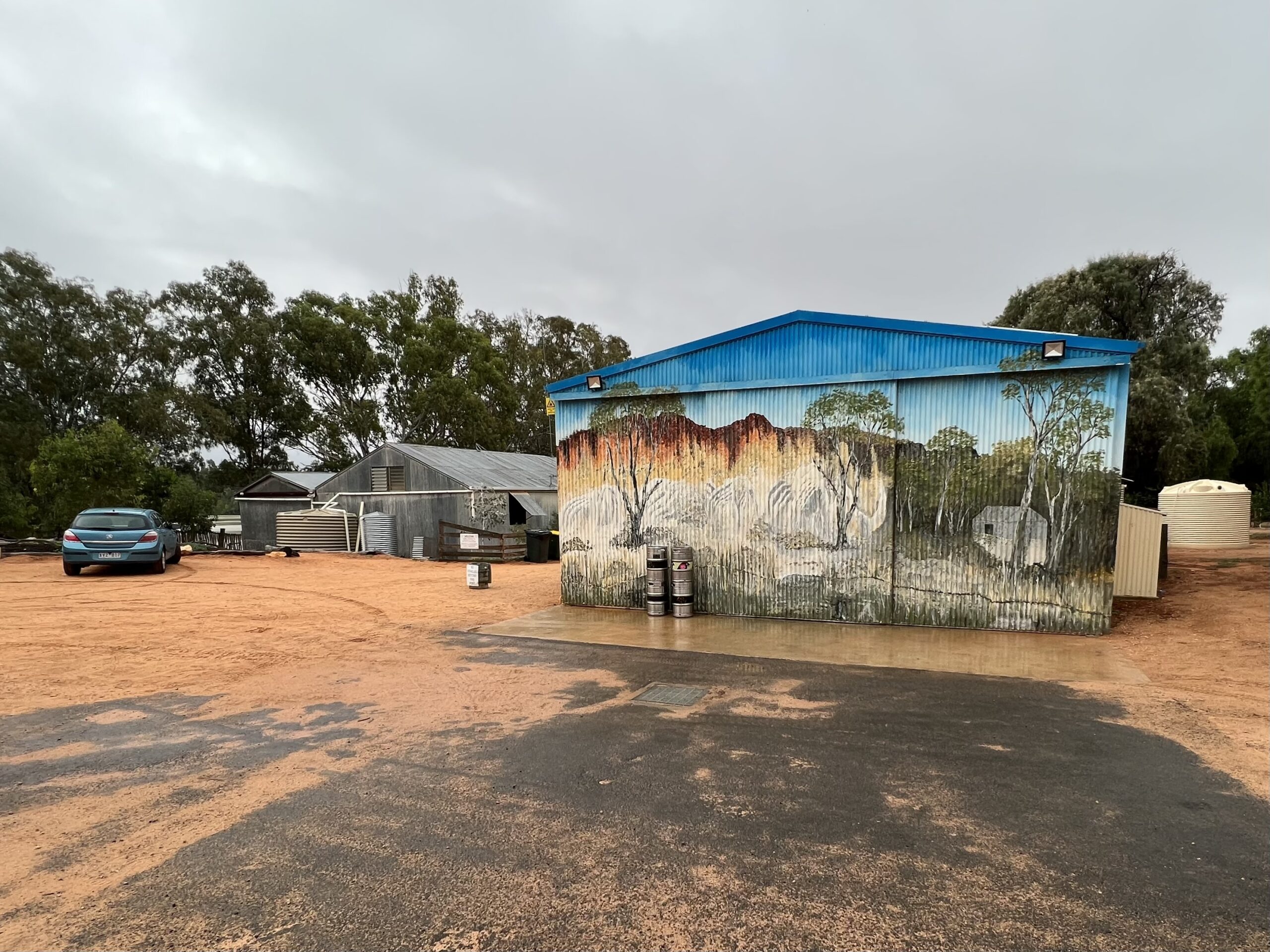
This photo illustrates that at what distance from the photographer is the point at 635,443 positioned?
9.64m

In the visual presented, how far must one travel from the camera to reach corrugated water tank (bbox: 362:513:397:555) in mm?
21797

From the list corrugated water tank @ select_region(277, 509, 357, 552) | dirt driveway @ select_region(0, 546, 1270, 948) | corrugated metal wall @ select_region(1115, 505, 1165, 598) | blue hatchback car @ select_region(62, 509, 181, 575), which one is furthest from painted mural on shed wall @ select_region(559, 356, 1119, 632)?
corrugated water tank @ select_region(277, 509, 357, 552)

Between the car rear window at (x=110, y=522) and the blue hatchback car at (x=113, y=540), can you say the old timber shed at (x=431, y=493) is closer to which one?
the blue hatchback car at (x=113, y=540)

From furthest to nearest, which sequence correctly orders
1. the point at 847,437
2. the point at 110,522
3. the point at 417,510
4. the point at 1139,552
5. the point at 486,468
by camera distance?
the point at 486,468 → the point at 417,510 → the point at 110,522 → the point at 1139,552 → the point at 847,437

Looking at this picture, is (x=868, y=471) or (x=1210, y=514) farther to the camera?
(x=1210, y=514)

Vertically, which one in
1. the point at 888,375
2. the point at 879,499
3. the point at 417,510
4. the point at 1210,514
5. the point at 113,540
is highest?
the point at 888,375

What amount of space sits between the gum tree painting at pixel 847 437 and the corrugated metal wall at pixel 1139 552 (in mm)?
4318

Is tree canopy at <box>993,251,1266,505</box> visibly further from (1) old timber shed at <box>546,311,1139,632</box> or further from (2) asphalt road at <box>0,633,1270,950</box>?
(2) asphalt road at <box>0,633,1270,950</box>

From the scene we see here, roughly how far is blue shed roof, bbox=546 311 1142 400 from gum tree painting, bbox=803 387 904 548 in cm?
33

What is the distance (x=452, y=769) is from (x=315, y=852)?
1.04 metres

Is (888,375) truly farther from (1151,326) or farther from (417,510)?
(1151,326)

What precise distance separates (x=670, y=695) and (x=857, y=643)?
305 cm

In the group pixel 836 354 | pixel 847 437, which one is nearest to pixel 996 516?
pixel 847 437

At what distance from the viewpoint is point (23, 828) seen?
324 cm
